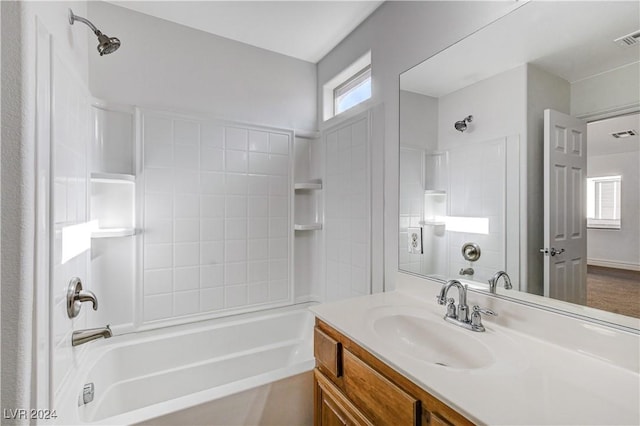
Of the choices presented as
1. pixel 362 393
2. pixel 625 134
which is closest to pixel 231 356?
pixel 362 393

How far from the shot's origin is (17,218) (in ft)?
2.34

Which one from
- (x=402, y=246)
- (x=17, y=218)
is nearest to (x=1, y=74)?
(x=17, y=218)

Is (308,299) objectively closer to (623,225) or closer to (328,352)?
(328,352)

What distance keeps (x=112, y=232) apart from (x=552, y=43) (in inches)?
89.8

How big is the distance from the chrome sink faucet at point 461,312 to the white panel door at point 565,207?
0.24 meters

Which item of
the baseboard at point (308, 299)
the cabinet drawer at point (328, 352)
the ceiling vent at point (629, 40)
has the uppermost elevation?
the ceiling vent at point (629, 40)

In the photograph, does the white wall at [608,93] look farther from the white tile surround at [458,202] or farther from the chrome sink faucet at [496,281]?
the chrome sink faucet at [496,281]

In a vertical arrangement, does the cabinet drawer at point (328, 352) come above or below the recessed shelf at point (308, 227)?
below

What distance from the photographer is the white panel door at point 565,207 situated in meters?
0.93

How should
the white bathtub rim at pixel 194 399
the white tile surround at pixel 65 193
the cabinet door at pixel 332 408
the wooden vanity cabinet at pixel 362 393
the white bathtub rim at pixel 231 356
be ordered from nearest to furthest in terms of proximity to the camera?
the wooden vanity cabinet at pixel 362 393, the white tile surround at pixel 65 193, the cabinet door at pixel 332 408, the white bathtub rim at pixel 194 399, the white bathtub rim at pixel 231 356

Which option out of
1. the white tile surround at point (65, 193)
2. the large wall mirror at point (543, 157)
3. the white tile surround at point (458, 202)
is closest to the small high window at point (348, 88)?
the large wall mirror at point (543, 157)

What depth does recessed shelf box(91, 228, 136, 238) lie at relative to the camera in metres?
1.60

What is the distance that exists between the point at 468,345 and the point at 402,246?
64 cm

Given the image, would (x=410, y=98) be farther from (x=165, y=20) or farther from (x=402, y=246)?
(x=165, y=20)
